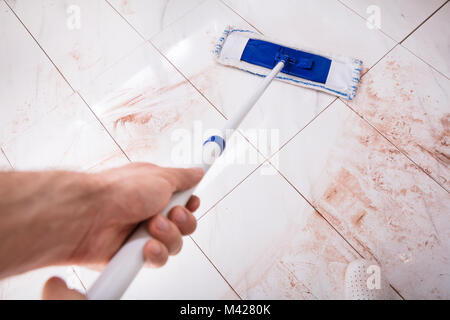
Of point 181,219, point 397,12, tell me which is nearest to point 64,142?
point 181,219

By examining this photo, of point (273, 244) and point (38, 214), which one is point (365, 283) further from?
point (38, 214)

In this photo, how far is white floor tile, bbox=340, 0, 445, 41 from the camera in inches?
41.3

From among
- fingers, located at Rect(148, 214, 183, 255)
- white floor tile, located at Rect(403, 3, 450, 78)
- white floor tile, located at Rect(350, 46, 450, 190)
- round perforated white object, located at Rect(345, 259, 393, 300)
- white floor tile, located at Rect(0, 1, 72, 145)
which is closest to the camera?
fingers, located at Rect(148, 214, 183, 255)

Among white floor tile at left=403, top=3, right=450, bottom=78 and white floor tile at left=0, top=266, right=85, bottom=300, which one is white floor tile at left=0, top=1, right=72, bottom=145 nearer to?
white floor tile at left=0, top=266, right=85, bottom=300

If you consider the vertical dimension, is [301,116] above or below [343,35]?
below

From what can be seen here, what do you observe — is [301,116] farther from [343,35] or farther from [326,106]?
[343,35]

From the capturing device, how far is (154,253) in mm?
454

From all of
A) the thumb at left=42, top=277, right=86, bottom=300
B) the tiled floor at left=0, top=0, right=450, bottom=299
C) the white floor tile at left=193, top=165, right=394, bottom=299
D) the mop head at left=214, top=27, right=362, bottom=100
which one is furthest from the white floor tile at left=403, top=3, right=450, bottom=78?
the thumb at left=42, top=277, right=86, bottom=300

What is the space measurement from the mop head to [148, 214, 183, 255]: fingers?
27.5 inches

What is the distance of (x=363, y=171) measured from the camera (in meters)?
0.89

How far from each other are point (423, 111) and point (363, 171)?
11.7 inches

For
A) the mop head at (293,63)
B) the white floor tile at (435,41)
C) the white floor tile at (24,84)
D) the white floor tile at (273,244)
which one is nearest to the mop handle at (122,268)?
the white floor tile at (273,244)
